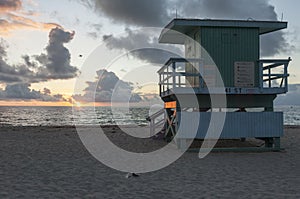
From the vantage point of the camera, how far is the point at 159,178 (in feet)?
32.2

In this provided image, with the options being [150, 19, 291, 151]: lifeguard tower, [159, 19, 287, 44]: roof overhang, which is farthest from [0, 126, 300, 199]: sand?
[159, 19, 287, 44]: roof overhang

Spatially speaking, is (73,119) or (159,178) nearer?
(159,178)

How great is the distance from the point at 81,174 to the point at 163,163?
332 cm

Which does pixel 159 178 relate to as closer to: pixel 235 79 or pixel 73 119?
pixel 235 79

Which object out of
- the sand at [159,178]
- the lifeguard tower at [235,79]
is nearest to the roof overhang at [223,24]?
the lifeguard tower at [235,79]

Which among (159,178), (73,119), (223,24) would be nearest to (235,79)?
(223,24)

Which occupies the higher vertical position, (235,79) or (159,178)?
(235,79)

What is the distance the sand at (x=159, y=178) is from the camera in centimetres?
798

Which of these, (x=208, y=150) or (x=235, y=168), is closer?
(x=235, y=168)

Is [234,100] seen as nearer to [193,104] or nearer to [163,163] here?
[193,104]

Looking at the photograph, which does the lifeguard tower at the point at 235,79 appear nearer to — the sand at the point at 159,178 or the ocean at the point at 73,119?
the sand at the point at 159,178

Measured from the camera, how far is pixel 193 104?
14.9 m

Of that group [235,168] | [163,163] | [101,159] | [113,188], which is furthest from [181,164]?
[113,188]

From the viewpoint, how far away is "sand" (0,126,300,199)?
7984 millimetres
